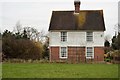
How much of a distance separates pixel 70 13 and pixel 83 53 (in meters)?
6.70

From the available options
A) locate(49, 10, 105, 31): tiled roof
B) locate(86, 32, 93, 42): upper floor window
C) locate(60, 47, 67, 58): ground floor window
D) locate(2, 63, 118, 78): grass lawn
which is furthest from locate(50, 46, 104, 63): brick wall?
locate(2, 63, 118, 78): grass lawn

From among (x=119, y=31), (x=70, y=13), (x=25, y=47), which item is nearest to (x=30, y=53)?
(x=25, y=47)

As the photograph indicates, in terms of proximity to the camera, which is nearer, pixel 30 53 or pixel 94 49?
pixel 94 49

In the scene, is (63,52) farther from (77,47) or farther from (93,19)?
A: (93,19)

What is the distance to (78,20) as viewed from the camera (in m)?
47.2

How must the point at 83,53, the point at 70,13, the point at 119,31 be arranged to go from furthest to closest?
the point at 119,31 → the point at 70,13 → the point at 83,53

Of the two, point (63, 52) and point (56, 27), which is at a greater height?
point (56, 27)

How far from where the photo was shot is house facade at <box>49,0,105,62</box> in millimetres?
45625

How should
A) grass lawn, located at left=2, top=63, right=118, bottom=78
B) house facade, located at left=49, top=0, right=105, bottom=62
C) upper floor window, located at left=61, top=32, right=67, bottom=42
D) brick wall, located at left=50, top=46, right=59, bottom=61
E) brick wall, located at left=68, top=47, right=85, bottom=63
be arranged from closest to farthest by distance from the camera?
grass lawn, located at left=2, top=63, right=118, bottom=78, brick wall, located at left=68, top=47, right=85, bottom=63, house facade, located at left=49, top=0, right=105, bottom=62, brick wall, located at left=50, top=46, right=59, bottom=61, upper floor window, located at left=61, top=32, right=67, bottom=42

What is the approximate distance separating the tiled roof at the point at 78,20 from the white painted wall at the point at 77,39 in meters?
0.73

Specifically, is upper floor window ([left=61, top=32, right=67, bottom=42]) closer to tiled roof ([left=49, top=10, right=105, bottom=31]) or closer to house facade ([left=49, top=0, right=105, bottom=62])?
house facade ([left=49, top=0, right=105, bottom=62])

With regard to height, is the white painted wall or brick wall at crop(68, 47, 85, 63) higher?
the white painted wall

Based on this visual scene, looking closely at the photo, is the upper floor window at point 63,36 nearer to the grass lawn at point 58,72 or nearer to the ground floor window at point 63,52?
the ground floor window at point 63,52

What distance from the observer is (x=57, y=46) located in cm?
4631
